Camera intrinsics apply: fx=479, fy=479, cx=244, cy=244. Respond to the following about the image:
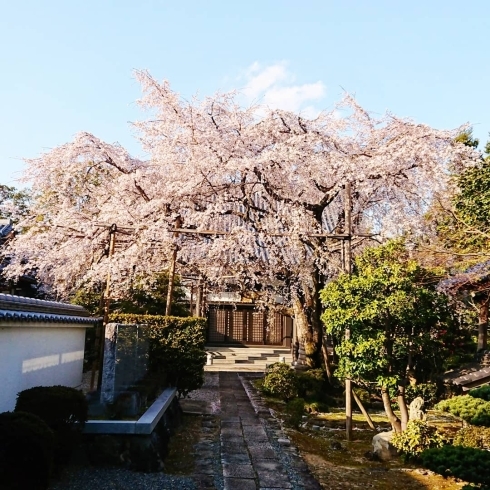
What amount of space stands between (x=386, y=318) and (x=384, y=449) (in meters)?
2.41

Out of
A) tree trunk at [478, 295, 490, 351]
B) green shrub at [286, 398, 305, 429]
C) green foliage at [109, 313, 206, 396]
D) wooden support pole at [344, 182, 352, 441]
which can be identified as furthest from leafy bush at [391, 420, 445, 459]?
tree trunk at [478, 295, 490, 351]

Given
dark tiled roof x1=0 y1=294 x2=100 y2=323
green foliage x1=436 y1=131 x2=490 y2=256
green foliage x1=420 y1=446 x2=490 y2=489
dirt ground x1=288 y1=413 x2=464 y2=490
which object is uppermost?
green foliage x1=436 y1=131 x2=490 y2=256

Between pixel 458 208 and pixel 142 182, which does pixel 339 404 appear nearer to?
pixel 458 208

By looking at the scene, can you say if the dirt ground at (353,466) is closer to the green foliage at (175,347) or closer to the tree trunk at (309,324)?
the green foliage at (175,347)

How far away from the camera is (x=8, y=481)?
4.76m

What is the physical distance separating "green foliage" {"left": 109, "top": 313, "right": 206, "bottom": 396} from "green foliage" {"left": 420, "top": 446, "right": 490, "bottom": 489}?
5.68 meters

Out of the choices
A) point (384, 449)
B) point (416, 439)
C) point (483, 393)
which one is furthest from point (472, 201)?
point (483, 393)

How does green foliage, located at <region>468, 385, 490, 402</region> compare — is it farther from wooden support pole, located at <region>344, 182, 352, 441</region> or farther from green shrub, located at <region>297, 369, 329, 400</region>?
green shrub, located at <region>297, 369, 329, 400</region>

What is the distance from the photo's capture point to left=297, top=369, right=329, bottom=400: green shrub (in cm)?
1394

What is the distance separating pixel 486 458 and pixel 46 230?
1367 centimetres

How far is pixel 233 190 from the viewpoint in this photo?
1433 cm

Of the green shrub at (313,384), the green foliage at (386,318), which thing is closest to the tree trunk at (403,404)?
the green foliage at (386,318)

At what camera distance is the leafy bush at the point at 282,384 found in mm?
13648

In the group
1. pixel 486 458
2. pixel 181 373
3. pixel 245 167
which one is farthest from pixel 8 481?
pixel 245 167
